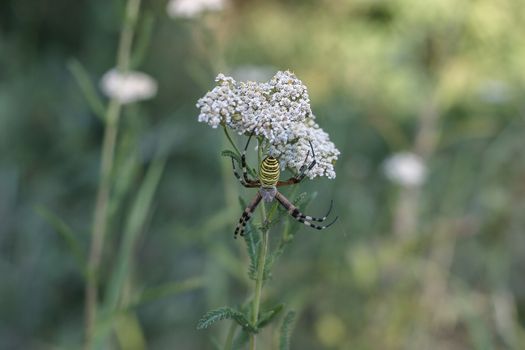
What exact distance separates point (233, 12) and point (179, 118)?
17.1ft

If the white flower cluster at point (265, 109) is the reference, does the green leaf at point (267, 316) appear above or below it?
below

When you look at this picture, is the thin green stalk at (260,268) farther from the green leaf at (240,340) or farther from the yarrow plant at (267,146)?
the green leaf at (240,340)

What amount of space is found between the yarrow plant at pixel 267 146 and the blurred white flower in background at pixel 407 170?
2.40m

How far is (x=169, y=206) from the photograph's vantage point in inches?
188

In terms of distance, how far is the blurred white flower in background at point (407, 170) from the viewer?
3818mm

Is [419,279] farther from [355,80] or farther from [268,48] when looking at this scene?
[268,48]

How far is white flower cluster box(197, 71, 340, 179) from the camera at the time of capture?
4.50 ft

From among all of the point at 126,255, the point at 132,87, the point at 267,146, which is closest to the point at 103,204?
the point at 126,255

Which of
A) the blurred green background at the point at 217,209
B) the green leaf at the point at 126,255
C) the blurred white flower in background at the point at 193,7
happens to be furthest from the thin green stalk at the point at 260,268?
the blurred white flower in background at the point at 193,7

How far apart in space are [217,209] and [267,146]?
320 cm

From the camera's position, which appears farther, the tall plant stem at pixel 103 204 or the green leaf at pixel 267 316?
the tall plant stem at pixel 103 204

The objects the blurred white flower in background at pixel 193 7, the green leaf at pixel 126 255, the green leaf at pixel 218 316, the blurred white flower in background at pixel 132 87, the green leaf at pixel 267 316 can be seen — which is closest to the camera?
the green leaf at pixel 218 316

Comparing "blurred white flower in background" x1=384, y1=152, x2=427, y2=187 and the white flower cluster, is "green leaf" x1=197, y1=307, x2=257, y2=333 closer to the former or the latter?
the white flower cluster

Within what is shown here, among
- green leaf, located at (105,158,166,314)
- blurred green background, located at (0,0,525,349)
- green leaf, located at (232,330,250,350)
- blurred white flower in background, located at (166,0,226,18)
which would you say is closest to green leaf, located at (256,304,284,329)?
green leaf, located at (232,330,250,350)
